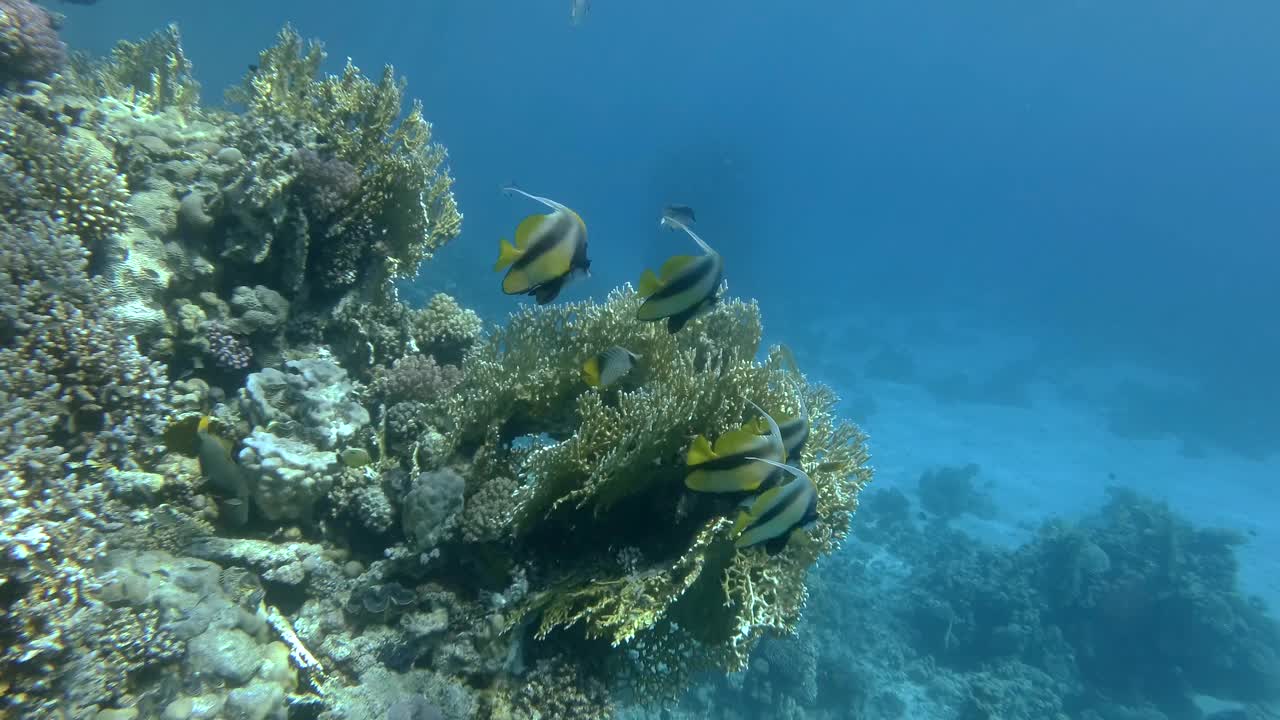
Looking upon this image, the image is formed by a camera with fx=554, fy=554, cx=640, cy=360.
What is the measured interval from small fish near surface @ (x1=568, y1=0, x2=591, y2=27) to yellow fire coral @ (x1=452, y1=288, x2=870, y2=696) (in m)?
8.35

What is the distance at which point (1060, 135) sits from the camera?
437ft

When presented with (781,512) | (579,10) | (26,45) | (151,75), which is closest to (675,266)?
(781,512)

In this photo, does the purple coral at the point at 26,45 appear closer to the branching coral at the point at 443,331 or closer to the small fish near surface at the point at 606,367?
the branching coral at the point at 443,331

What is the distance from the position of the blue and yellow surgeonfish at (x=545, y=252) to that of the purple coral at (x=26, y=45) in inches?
237

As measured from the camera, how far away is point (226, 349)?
188 inches

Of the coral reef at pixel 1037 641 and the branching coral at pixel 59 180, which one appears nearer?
the branching coral at pixel 59 180

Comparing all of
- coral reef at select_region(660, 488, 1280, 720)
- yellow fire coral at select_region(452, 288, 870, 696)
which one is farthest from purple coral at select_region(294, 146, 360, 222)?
coral reef at select_region(660, 488, 1280, 720)

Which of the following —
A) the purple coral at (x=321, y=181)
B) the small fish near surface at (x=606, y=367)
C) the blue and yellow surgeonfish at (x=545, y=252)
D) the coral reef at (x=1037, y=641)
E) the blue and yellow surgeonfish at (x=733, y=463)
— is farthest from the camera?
the coral reef at (x=1037, y=641)

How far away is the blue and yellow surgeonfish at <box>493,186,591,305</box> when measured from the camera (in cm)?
285

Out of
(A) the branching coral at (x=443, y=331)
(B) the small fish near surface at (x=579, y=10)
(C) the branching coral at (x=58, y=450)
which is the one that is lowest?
(C) the branching coral at (x=58, y=450)

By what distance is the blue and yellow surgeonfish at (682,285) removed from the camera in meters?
3.17

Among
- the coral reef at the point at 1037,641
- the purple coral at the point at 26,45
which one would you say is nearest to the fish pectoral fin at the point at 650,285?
the purple coral at the point at 26,45

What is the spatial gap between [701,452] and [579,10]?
10603 millimetres

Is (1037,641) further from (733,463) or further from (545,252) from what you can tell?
(545,252)
